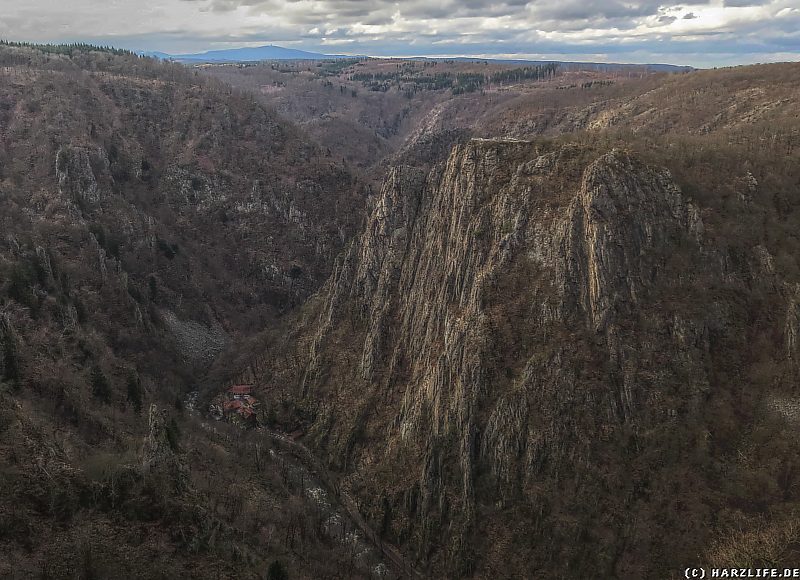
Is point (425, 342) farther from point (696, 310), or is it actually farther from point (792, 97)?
point (792, 97)

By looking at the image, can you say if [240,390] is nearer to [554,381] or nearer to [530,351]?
[530,351]

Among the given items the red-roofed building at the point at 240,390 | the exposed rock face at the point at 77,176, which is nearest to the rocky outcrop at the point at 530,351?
the red-roofed building at the point at 240,390

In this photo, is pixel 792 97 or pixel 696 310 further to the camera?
pixel 792 97

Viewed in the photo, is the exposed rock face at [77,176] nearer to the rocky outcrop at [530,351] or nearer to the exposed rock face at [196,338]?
the exposed rock face at [196,338]

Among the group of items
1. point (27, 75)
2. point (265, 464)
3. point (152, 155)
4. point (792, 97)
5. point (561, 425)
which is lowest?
point (265, 464)

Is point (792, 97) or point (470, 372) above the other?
point (792, 97)

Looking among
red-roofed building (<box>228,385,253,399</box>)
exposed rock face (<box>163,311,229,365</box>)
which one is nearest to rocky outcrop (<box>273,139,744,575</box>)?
red-roofed building (<box>228,385,253,399</box>)

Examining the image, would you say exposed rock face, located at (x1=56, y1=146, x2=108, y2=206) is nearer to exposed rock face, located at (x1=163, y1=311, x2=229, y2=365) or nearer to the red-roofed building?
exposed rock face, located at (x1=163, y1=311, x2=229, y2=365)

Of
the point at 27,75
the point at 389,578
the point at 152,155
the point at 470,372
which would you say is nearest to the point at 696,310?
the point at 470,372
